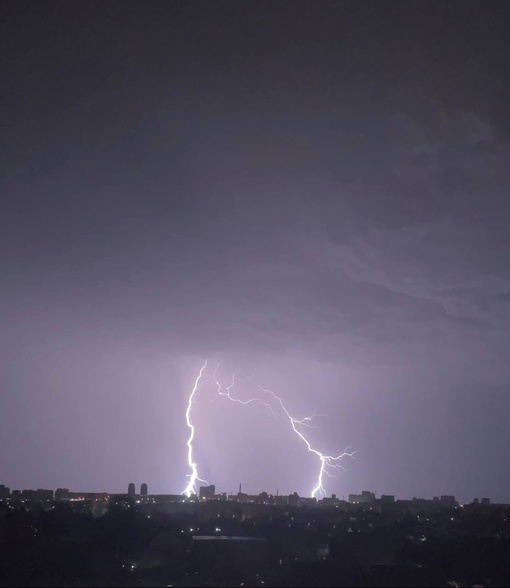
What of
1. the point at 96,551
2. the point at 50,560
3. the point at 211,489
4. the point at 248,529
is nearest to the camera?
the point at 50,560

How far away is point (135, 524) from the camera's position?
31.7 metres

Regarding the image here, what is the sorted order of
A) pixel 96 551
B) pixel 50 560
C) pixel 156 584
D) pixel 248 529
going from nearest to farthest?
pixel 156 584 < pixel 50 560 < pixel 96 551 < pixel 248 529

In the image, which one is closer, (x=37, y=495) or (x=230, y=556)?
(x=230, y=556)

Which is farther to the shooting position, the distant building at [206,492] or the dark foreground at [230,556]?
the distant building at [206,492]

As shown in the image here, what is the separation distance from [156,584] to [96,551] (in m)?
4.91

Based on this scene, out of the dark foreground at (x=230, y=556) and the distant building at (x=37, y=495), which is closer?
the dark foreground at (x=230, y=556)

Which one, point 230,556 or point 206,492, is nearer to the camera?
point 230,556

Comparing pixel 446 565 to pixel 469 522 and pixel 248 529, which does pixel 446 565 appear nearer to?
pixel 248 529

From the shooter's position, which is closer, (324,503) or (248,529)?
(248,529)

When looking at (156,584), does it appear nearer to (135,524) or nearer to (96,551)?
(96,551)

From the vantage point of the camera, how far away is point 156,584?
65.7 ft

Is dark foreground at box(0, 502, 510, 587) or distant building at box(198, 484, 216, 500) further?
distant building at box(198, 484, 216, 500)

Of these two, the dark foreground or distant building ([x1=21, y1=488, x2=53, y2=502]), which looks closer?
the dark foreground

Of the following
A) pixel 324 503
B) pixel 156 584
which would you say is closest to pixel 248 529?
pixel 156 584
